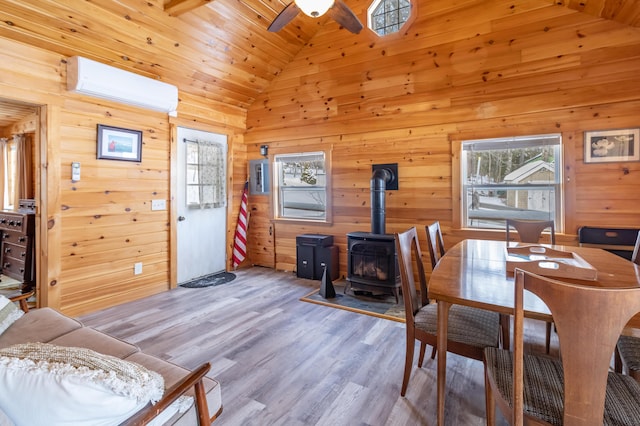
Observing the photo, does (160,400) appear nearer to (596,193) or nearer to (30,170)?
(596,193)

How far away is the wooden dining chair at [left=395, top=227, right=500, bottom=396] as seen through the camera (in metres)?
1.74

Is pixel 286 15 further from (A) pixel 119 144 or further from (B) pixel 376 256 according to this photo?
(B) pixel 376 256

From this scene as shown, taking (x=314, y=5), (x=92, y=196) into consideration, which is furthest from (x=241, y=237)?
(x=314, y=5)

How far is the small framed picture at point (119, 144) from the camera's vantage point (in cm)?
356

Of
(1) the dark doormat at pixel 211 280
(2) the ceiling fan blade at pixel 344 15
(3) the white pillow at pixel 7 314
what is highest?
(2) the ceiling fan blade at pixel 344 15

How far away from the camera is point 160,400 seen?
3.44 ft

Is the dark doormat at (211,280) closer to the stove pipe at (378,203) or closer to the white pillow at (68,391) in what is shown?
the stove pipe at (378,203)

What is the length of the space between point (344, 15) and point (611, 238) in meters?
3.25

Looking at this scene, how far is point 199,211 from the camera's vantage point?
187 inches

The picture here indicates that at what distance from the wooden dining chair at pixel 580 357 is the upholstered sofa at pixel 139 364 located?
1143 millimetres

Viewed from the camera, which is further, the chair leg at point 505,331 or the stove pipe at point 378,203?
the stove pipe at point 378,203

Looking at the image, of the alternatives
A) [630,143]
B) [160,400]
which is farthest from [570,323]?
[630,143]

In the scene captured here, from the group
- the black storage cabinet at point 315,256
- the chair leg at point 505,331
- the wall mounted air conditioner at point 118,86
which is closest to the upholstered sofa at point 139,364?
the chair leg at point 505,331

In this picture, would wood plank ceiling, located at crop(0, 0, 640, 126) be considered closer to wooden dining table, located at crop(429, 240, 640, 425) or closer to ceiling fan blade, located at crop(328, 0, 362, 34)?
ceiling fan blade, located at crop(328, 0, 362, 34)
